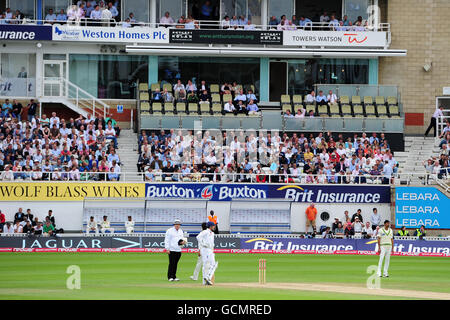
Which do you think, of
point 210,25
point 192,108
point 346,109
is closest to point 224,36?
point 210,25

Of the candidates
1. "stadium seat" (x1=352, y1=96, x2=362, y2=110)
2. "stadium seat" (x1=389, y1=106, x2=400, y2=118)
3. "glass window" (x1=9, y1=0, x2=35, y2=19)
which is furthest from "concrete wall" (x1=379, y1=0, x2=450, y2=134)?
"glass window" (x1=9, y1=0, x2=35, y2=19)

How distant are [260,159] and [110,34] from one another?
12.6m

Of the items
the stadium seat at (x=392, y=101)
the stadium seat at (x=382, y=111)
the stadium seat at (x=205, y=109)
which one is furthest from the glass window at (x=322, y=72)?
the stadium seat at (x=205, y=109)

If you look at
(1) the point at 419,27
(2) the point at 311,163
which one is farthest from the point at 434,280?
(1) the point at 419,27

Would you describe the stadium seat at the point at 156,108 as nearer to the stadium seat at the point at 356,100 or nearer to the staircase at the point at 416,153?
the stadium seat at the point at 356,100

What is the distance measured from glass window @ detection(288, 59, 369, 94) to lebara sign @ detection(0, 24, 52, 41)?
47.3 ft

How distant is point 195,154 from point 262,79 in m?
10.5

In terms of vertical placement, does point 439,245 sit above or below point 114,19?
below

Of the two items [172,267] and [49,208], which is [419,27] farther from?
[172,267]

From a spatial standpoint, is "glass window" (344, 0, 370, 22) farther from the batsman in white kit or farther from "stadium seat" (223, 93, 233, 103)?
the batsman in white kit

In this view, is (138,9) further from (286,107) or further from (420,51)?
(420,51)

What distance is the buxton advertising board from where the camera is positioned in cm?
5225

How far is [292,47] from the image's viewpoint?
5347 cm

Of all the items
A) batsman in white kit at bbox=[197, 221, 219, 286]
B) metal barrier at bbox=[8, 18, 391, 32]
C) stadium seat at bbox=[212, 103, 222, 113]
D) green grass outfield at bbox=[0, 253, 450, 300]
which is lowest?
green grass outfield at bbox=[0, 253, 450, 300]
